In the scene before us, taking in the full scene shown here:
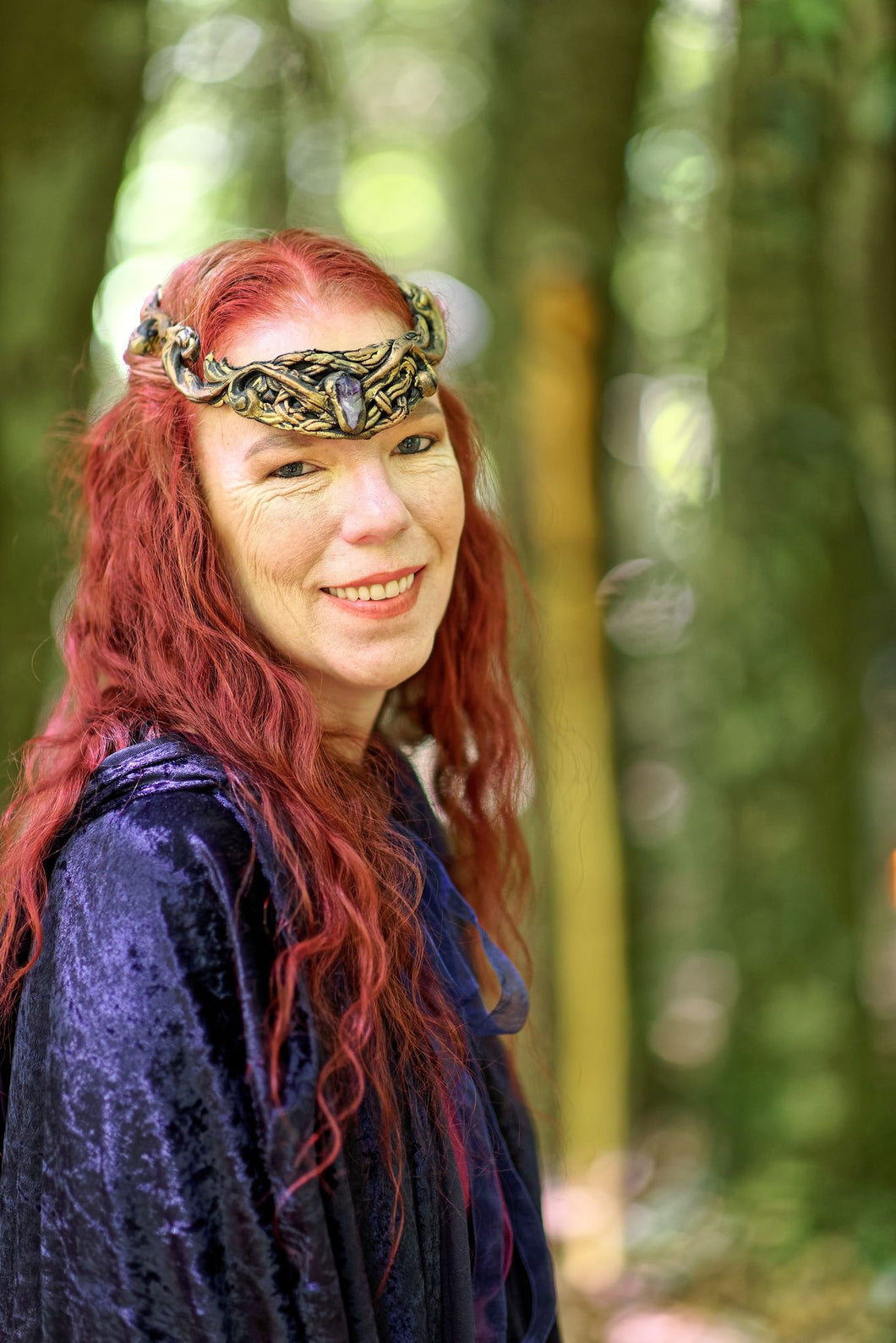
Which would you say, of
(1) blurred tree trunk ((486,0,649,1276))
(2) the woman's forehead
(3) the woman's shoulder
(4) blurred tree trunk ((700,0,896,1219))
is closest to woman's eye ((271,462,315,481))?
(2) the woman's forehead

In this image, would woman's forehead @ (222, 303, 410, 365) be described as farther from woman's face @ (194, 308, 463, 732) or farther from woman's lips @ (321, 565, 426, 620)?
woman's lips @ (321, 565, 426, 620)

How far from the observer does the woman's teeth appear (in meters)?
1.44

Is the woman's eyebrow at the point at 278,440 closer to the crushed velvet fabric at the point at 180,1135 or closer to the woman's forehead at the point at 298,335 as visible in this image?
the woman's forehead at the point at 298,335

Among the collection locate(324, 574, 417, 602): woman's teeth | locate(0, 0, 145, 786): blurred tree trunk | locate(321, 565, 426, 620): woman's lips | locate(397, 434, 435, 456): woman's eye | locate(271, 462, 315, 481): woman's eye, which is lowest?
locate(321, 565, 426, 620): woman's lips

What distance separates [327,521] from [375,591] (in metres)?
0.11

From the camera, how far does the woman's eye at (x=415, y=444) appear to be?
1.50m

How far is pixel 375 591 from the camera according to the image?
145 centimetres

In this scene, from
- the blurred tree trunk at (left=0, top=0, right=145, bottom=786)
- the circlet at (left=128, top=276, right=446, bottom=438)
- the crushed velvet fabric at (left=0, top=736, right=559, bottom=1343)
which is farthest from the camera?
the blurred tree trunk at (left=0, top=0, right=145, bottom=786)

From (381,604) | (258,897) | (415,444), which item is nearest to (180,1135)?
(258,897)

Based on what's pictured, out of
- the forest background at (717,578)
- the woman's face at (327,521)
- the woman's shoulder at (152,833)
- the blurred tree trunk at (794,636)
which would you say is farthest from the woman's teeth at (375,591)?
the blurred tree trunk at (794,636)

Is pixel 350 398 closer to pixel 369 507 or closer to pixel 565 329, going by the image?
pixel 369 507

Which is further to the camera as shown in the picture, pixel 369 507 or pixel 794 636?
pixel 794 636

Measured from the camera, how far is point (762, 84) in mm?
3064

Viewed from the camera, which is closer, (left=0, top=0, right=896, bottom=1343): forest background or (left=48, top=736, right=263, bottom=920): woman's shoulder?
(left=48, top=736, right=263, bottom=920): woman's shoulder
